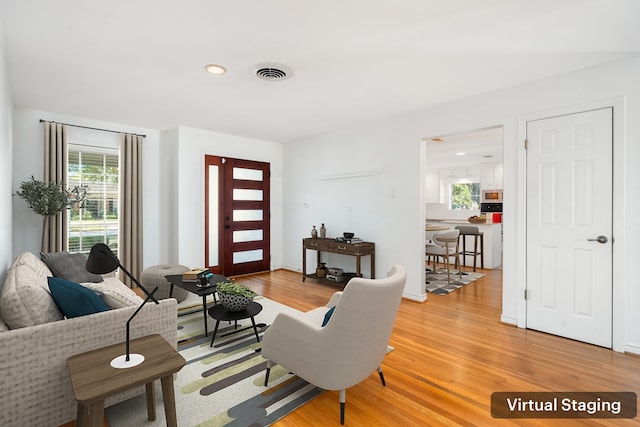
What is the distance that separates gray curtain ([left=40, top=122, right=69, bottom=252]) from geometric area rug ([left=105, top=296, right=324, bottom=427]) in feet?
8.62

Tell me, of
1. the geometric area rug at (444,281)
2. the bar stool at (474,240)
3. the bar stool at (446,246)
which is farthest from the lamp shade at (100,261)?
the bar stool at (474,240)

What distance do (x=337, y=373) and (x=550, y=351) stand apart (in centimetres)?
220

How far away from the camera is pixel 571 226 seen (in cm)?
292

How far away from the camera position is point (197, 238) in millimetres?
5055

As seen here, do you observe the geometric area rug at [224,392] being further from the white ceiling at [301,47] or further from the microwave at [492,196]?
the microwave at [492,196]

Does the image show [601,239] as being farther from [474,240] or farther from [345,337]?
[474,240]

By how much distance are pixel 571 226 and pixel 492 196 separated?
5317 millimetres

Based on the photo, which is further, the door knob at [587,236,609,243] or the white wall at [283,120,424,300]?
the white wall at [283,120,424,300]

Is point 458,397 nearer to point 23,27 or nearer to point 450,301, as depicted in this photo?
point 450,301

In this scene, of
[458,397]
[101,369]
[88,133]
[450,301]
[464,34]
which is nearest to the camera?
[101,369]

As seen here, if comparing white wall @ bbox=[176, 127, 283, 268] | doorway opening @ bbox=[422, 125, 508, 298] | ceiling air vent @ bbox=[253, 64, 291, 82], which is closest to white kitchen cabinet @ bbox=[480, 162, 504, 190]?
doorway opening @ bbox=[422, 125, 508, 298]

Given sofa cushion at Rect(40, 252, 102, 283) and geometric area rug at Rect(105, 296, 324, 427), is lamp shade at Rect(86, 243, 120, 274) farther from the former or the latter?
sofa cushion at Rect(40, 252, 102, 283)

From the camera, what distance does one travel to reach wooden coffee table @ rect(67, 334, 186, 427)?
126cm

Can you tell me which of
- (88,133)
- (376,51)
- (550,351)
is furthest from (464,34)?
(88,133)
